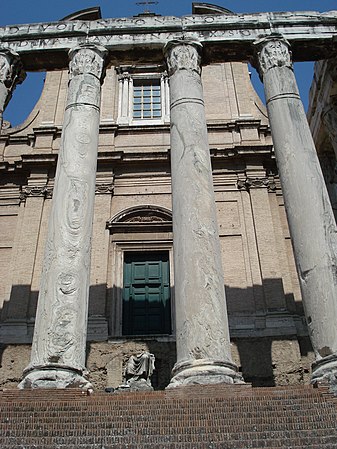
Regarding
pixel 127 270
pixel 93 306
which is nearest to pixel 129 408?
pixel 93 306

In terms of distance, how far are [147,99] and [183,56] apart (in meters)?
8.29

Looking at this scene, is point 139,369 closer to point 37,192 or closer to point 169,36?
point 37,192

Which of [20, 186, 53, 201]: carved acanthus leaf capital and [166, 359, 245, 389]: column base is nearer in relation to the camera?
[166, 359, 245, 389]: column base

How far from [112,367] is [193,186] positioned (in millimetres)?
6224

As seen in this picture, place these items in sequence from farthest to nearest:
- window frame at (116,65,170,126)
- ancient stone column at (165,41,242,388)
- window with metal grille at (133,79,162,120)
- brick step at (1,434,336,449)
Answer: window with metal grille at (133,79,162,120) < window frame at (116,65,170,126) < ancient stone column at (165,41,242,388) < brick step at (1,434,336,449)

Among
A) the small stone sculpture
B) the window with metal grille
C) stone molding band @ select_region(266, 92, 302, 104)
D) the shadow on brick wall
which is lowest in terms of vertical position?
the small stone sculpture

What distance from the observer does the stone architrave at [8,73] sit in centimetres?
1291

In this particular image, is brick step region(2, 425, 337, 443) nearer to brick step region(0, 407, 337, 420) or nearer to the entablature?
brick step region(0, 407, 337, 420)

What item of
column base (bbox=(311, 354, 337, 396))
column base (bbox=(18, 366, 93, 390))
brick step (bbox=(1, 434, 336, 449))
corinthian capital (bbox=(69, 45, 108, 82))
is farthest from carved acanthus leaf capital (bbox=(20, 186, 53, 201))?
brick step (bbox=(1, 434, 336, 449))

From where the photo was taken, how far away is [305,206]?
10.4m

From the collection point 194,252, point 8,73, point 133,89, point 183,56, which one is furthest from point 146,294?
point 133,89

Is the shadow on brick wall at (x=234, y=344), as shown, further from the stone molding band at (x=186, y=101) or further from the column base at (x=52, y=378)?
the stone molding band at (x=186, y=101)

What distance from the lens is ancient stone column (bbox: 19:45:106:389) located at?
28.4 feet

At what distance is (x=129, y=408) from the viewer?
7203 mm
